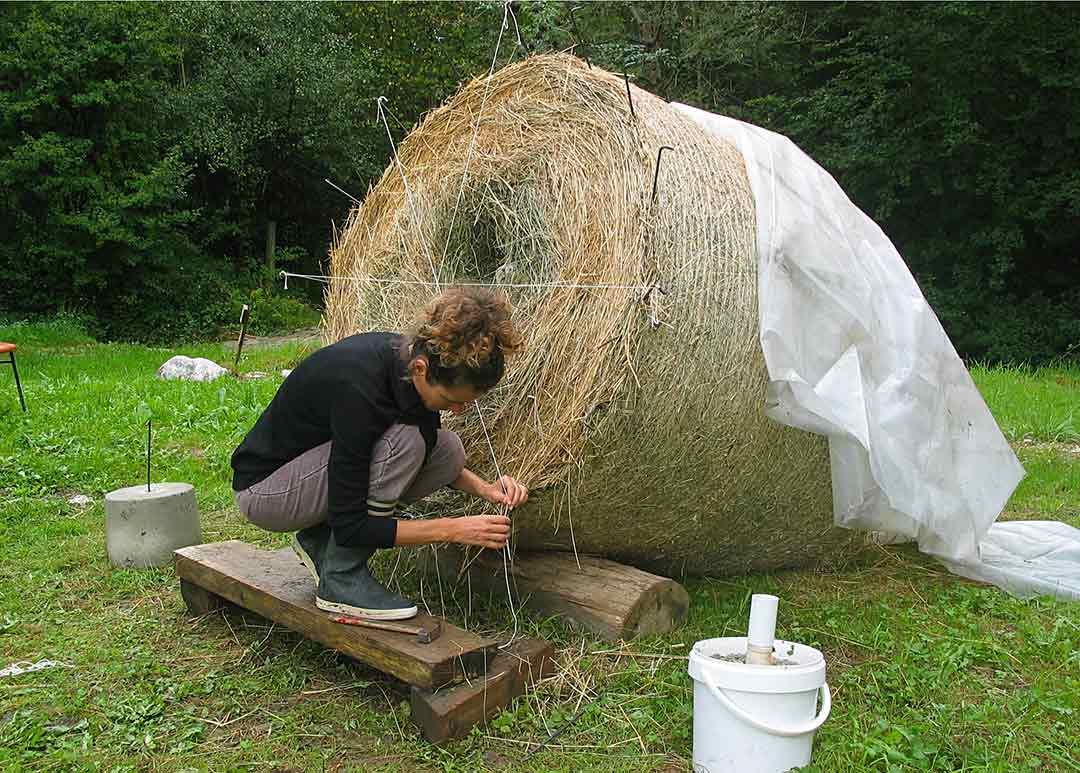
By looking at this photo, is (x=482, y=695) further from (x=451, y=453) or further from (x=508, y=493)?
(x=451, y=453)

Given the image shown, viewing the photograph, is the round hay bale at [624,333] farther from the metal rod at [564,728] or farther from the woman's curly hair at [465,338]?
the metal rod at [564,728]

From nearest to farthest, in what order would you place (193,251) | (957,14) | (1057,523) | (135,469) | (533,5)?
(1057,523) < (135,469) < (957,14) < (533,5) < (193,251)

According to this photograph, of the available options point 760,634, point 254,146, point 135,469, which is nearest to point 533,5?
point 254,146

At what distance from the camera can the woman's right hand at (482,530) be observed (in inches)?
101

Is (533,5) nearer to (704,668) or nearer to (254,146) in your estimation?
(254,146)

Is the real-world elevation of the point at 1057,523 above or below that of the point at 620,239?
below

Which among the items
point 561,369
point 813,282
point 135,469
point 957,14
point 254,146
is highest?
point 957,14

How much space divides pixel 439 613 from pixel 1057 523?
2.74m

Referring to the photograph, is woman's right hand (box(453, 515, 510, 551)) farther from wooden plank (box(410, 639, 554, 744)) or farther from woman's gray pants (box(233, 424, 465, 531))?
wooden plank (box(410, 639, 554, 744))

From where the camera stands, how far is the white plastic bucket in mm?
2156

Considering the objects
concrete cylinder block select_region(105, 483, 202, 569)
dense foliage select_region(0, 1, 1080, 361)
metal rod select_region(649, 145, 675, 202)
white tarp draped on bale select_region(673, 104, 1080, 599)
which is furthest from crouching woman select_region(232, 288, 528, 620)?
dense foliage select_region(0, 1, 1080, 361)

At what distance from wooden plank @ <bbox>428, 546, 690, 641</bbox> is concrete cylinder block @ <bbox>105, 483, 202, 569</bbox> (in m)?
1.47

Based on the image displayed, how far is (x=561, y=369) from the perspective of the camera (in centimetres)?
283

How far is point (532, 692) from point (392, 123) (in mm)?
18004
